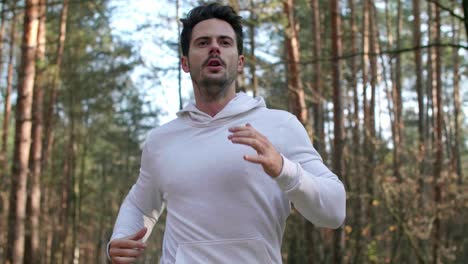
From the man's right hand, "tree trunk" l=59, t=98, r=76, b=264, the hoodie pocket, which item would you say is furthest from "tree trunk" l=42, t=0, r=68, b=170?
the hoodie pocket

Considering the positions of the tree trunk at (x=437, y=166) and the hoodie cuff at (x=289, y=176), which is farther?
the tree trunk at (x=437, y=166)

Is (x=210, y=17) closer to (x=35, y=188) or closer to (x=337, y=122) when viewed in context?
(x=337, y=122)

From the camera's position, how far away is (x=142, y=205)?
279 cm

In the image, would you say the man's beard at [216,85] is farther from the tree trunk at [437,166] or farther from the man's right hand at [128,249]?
the tree trunk at [437,166]

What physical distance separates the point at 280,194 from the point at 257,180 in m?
0.13

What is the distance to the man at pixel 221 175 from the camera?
7.58ft

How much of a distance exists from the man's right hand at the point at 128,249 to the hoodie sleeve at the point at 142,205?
0.14 metres

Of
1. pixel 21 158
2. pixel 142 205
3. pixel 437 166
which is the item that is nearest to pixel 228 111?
pixel 142 205

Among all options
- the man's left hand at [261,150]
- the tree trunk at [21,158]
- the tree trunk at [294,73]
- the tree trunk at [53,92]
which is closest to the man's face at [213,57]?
the man's left hand at [261,150]

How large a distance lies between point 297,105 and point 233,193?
1043cm

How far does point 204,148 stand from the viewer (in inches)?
95.0

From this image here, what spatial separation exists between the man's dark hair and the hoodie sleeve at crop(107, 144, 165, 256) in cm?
53

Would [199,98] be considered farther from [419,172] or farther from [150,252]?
[150,252]

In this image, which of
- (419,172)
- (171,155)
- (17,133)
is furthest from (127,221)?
(419,172)
